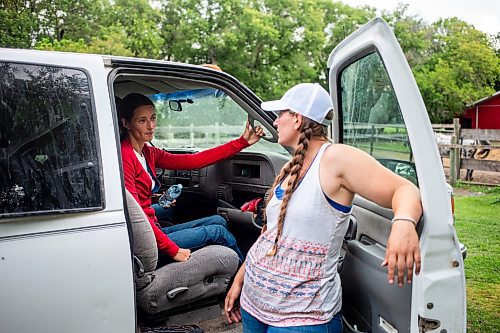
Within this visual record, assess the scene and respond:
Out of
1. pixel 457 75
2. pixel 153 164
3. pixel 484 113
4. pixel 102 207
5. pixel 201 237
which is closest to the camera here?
pixel 102 207

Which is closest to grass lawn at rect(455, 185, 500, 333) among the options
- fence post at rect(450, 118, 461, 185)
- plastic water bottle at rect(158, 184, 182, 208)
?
fence post at rect(450, 118, 461, 185)

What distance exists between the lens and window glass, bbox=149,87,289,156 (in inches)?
161

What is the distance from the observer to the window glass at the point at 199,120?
4082mm

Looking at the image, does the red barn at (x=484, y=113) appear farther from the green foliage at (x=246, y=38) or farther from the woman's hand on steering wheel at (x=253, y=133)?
the woman's hand on steering wheel at (x=253, y=133)

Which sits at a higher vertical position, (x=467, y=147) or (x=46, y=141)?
(x=46, y=141)

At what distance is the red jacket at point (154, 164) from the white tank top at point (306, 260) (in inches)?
39.5

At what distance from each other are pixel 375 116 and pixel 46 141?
62.6 inches

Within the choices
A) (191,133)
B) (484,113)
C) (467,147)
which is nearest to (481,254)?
(191,133)

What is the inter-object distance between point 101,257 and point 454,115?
39.4 meters

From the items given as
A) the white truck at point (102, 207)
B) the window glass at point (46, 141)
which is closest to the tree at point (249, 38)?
the white truck at point (102, 207)

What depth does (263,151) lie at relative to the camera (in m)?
4.19

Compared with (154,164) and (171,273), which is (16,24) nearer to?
(154,164)

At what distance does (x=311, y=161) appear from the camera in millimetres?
2135

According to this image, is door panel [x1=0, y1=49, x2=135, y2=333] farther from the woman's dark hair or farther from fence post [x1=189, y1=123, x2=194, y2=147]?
fence post [x1=189, y1=123, x2=194, y2=147]
